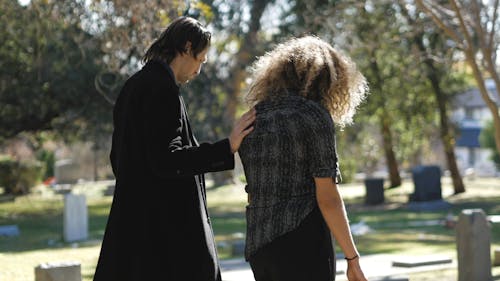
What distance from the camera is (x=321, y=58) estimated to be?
3.65 metres

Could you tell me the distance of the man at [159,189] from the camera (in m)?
3.72

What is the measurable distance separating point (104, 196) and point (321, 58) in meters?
30.6

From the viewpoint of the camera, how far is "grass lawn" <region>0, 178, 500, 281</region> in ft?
46.9

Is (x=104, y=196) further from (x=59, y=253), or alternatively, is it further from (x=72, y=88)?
(x=59, y=253)

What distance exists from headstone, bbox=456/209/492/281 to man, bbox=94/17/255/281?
20.4 ft

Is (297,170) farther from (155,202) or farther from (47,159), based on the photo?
(47,159)

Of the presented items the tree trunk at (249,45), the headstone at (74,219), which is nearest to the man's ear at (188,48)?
the headstone at (74,219)

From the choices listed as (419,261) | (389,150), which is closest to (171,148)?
(419,261)

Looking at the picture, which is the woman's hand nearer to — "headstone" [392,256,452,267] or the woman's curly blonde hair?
the woman's curly blonde hair

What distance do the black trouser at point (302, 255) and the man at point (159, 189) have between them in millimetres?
332

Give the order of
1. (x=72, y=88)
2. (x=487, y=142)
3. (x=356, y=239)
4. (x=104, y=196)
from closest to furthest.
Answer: (x=356, y=239) → (x=72, y=88) → (x=104, y=196) → (x=487, y=142)

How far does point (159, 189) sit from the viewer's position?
3766 millimetres

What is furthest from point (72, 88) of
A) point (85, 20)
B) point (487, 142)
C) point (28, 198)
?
point (487, 142)

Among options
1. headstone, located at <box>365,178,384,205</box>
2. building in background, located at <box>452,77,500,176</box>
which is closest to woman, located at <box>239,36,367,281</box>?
headstone, located at <box>365,178,384,205</box>
